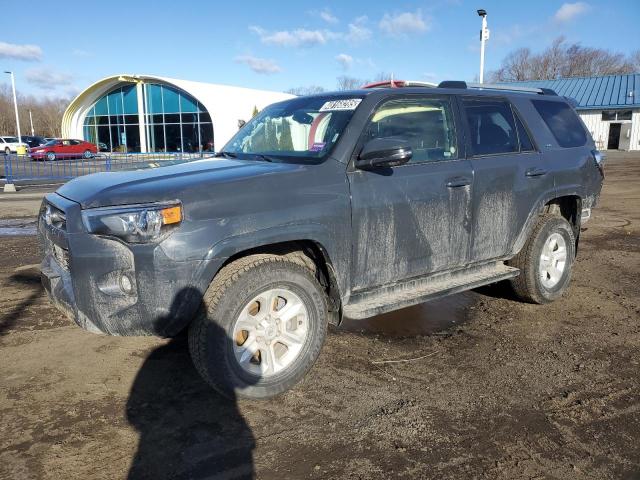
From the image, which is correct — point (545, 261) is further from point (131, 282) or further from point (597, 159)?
point (131, 282)

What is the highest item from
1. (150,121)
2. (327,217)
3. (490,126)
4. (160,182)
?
(150,121)

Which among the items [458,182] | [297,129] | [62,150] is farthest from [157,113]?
[458,182]

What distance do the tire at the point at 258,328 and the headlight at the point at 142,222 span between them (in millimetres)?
474

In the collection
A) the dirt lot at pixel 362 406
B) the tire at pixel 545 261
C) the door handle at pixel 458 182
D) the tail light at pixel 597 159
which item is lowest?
the dirt lot at pixel 362 406

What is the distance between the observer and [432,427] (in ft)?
10.0

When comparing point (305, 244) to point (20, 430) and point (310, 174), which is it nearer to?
point (310, 174)

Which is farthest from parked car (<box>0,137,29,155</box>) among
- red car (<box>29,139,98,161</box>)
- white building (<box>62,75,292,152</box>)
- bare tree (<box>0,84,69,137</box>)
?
bare tree (<box>0,84,69,137</box>)

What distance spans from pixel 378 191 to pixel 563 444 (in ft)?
6.27

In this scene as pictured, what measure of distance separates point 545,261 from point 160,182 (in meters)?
3.79

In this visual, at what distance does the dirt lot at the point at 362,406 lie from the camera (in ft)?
8.93

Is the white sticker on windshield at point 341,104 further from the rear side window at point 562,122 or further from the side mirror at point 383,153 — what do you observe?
the rear side window at point 562,122

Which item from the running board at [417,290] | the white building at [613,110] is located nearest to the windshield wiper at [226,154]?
the running board at [417,290]

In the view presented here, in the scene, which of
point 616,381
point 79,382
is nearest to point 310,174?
point 79,382

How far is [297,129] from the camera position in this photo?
164 inches
